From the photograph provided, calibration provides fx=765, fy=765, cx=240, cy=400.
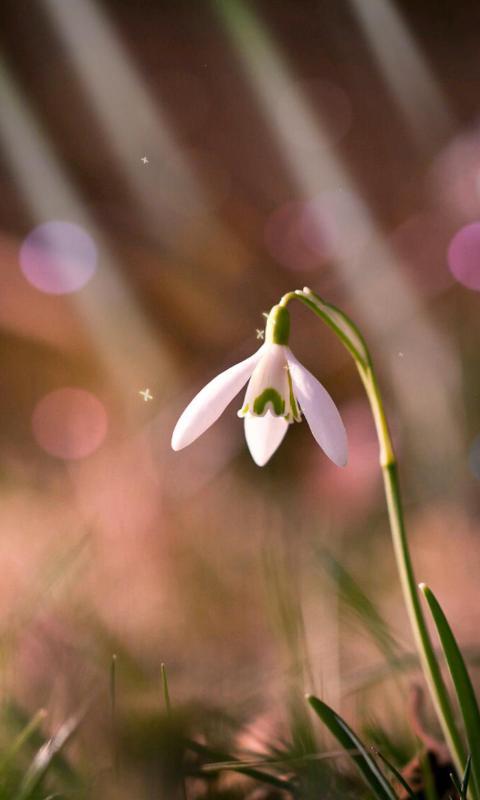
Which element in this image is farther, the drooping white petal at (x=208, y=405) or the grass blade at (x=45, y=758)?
the drooping white petal at (x=208, y=405)

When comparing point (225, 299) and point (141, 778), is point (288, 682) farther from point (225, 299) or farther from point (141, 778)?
point (225, 299)

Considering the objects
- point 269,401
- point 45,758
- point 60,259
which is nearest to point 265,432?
point 269,401

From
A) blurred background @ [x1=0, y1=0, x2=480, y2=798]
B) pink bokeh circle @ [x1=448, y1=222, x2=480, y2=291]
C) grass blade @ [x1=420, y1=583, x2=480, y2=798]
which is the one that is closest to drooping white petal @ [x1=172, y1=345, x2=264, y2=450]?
grass blade @ [x1=420, y1=583, x2=480, y2=798]

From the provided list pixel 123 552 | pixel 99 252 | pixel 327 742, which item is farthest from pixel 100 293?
pixel 327 742

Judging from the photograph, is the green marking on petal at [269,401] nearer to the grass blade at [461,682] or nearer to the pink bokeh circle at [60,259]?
the grass blade at [461,682]

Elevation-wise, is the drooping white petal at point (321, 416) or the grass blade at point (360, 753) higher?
the drooping white petal at point (321, 416)

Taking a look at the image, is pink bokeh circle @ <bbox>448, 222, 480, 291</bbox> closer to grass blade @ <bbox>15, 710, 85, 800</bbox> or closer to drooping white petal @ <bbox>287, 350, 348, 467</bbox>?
drooping white petal @ <bbox>287, 350, 348, 467</bbox>

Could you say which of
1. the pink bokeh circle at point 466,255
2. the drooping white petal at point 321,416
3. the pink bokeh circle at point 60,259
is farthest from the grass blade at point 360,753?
the pink bokeh circle at point 60,259

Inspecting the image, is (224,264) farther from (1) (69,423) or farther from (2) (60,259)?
(1) (69,423)
